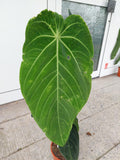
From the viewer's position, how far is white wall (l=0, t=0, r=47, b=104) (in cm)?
117

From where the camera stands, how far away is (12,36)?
127 centimetres

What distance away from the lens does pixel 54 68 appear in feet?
1.32

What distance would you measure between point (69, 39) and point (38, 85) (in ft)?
0.58

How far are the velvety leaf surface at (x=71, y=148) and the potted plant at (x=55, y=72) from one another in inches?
11.4

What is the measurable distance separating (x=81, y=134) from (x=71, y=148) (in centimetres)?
50

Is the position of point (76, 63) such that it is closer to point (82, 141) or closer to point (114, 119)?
point (82, 141)

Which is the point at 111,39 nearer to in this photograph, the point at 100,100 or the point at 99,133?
the point at 100,100

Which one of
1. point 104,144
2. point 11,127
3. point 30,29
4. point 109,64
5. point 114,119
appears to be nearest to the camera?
point 30,29

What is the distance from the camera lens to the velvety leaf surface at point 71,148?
25.0 inches

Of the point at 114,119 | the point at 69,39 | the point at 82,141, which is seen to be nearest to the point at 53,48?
the point at 69,39

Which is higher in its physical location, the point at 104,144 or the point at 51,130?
the point at 51,130

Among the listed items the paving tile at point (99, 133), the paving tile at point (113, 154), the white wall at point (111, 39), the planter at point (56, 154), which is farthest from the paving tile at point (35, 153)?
the white wall at point (111, 39)

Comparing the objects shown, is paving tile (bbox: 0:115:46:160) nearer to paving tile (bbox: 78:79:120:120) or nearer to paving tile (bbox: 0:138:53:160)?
paving tile (bbox: 0:138:53:160)

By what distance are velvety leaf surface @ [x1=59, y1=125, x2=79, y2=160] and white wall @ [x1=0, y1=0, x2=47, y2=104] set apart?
968 mm
